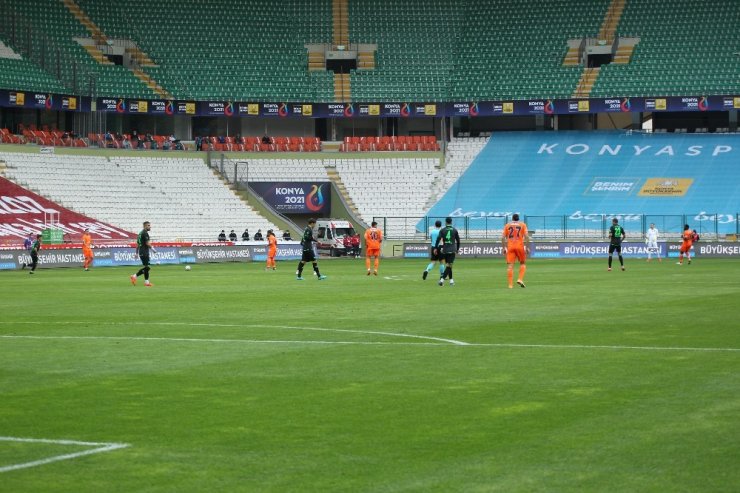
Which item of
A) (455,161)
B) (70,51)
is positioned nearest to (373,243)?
(455,161)

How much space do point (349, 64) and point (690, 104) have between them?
25.2m

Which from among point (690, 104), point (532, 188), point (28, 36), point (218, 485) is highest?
point (28, 36)

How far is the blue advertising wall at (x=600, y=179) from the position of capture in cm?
7025

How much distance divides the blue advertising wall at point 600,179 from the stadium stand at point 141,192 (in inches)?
523

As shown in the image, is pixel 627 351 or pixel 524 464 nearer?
pixel 524 464

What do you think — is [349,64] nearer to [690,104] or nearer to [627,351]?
[690,104]

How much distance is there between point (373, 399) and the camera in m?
11.4

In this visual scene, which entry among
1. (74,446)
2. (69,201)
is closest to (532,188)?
(69,201)

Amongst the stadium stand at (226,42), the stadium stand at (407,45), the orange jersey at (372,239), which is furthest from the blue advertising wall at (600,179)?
the orange jersey at (372,239)

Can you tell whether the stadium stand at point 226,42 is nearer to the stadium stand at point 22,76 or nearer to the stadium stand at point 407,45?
the stadium stand at point 407,45

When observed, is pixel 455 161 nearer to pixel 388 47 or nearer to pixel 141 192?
pixel 388 47

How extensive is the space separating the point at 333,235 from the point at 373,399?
5776 centimetres

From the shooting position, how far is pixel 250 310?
942 inches

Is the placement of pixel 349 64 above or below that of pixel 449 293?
above
